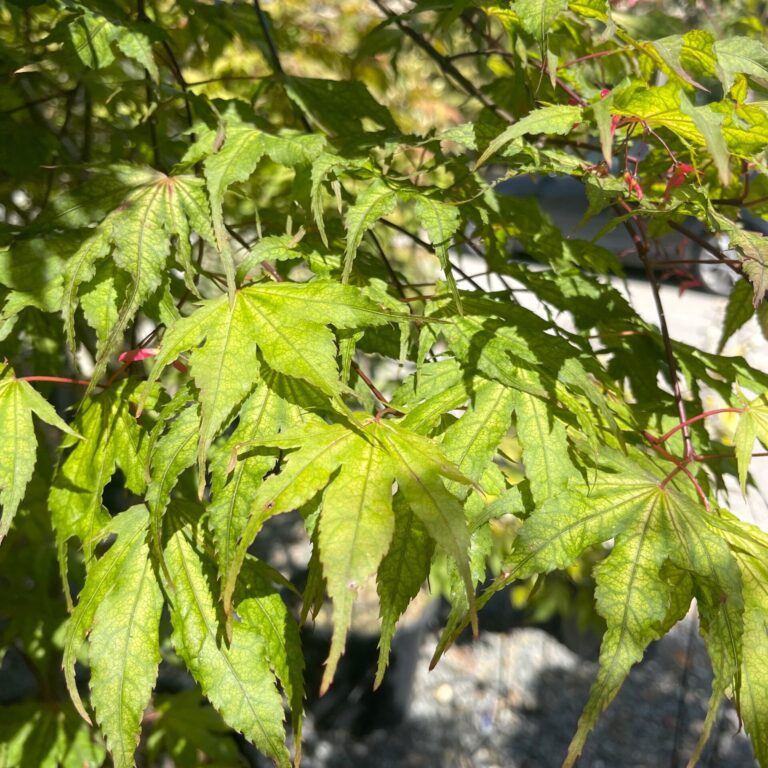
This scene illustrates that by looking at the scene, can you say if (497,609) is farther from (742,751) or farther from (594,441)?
(594,441)

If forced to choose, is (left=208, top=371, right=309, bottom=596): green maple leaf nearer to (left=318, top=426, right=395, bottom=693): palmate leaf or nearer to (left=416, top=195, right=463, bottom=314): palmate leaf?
(left=318, top=426, right=395, bottom=693): palmate leaf

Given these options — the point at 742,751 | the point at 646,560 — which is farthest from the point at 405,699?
the point at 646,560

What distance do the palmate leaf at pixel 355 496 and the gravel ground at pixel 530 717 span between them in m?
2.21

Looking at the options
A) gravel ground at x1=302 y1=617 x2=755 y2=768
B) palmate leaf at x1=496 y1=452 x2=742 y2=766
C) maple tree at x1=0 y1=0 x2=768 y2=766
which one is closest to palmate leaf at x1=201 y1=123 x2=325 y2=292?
maple tree at x1=0 y1=0 x2=768 y2=766

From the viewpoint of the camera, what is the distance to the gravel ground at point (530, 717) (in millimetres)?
2711

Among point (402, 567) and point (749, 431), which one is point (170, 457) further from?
point (749, 431)

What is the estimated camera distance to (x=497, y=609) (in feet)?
11.3

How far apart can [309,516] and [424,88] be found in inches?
103

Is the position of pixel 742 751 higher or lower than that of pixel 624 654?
lower

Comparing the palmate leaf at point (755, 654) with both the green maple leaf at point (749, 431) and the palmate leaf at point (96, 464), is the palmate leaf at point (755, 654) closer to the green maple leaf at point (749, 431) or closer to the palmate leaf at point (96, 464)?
the green maple leaf at point (749, 431)

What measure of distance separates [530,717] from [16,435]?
2.60 meters

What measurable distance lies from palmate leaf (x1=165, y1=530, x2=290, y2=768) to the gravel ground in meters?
2.04

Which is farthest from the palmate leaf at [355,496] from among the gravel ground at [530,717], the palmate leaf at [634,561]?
the gravel ground at [530,717]

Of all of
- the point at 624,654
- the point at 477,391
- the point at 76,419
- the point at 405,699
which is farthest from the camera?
the point at 405,699
